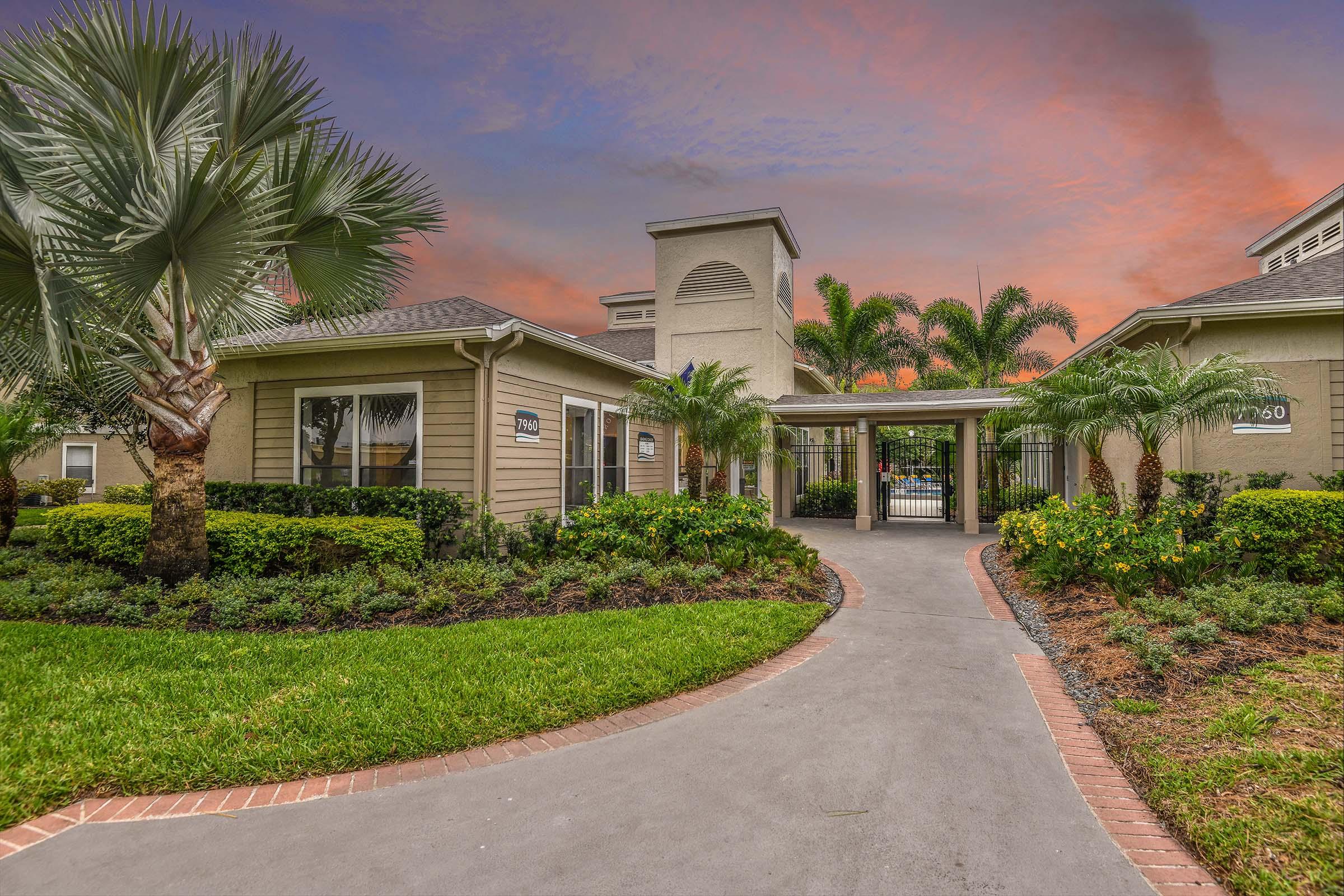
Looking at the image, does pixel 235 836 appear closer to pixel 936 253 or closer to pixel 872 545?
pixel 872 545

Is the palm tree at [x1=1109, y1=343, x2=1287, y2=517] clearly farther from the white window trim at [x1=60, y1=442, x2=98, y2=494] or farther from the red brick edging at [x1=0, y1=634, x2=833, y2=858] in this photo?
the white window trim at [x1=60, y1=442, x2=98, y2=494]

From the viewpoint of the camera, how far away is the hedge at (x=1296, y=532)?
20.9 feet

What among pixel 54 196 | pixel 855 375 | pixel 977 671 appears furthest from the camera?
pixel 855 375

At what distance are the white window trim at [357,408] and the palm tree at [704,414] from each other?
324cm

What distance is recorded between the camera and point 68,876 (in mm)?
2451

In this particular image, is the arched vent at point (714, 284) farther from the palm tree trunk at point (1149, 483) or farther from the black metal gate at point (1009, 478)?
the palm tree trunk at point (1149, 483)

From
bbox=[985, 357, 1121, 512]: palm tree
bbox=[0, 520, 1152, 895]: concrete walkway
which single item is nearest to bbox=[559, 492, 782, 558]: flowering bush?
bbox=[0, 520, 1152, 895]: concrete walkway

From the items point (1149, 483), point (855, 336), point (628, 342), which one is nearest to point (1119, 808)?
point (1149, 483)

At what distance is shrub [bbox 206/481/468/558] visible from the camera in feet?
26.7

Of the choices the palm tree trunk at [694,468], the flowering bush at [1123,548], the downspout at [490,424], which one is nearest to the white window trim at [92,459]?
the downspout at [490,424]

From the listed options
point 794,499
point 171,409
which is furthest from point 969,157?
point 171,409

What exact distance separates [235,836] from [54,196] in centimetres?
700

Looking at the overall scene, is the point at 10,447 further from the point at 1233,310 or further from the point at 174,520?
the point at 1233,310

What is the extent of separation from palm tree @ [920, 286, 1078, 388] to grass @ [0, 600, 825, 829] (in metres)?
20.0
